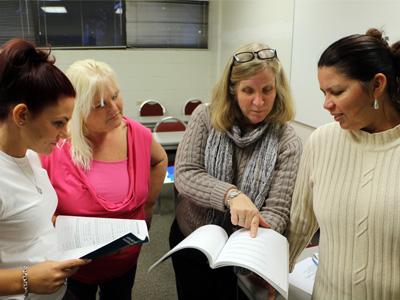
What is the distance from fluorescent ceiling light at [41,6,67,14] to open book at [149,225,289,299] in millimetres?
4654

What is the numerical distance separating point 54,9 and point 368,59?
4873 millimetres

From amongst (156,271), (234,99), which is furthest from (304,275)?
(156,271)

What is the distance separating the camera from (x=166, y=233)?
355cm

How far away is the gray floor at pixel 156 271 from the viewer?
265cm

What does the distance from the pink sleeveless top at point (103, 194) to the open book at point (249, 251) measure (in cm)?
39

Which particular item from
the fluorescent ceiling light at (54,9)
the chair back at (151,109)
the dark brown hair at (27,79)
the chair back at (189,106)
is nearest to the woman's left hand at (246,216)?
the dark brown hair at (27,79)

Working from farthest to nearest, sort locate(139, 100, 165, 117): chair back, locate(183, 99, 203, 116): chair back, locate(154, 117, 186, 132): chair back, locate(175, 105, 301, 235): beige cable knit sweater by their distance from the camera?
1. locate(183, 99, 203, 116): chair back
2. locate(139, 100, 165, 117): chair back
3. locate(154, 117, 186, 132): chair back
4. locate(175, 105, 301, 235): beige cable knit sweater

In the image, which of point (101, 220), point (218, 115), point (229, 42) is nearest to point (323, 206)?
point (218, 115)

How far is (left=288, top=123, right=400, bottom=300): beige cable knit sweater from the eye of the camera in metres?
0.95

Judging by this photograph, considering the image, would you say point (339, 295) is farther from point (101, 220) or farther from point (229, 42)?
point (229, 42)

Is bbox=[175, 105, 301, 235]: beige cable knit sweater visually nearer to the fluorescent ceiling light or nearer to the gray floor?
the gray floor

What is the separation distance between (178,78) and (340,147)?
14.9 ft

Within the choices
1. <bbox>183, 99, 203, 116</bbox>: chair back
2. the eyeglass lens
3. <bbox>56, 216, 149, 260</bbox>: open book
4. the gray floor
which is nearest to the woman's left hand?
Answer: <bbox>56, 216, 149, 260</bbox>: open book

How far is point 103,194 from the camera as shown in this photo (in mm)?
1398
